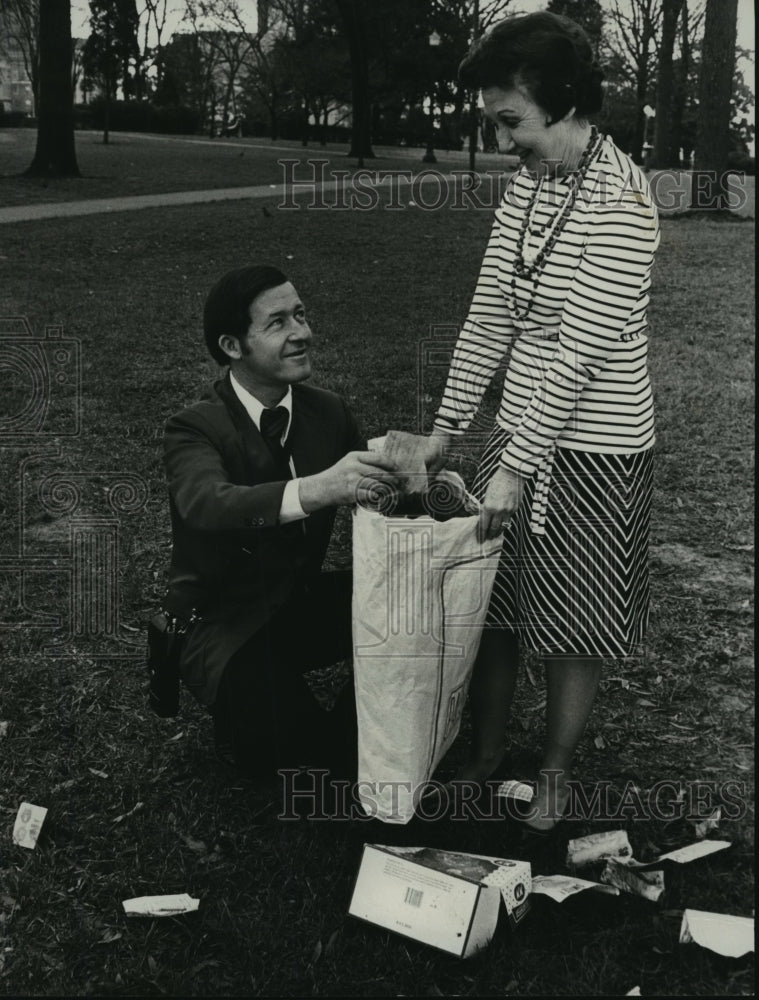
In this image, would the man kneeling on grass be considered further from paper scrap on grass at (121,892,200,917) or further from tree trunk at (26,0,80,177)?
tree trunk at (26,0,80,177)

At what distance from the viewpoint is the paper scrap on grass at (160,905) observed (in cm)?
283

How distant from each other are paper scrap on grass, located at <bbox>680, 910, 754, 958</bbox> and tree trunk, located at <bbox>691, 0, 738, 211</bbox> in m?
15.3

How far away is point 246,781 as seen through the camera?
3.43 m

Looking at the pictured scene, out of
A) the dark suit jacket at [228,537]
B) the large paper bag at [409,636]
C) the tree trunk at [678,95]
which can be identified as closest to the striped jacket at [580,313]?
the large paper bag at [409,636]

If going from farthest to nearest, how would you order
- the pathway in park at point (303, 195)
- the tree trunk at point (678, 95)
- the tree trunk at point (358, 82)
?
the tree trunk at point (358, 82), the tree trunk at point (678, 95), the pathway in park at point (303, 195)

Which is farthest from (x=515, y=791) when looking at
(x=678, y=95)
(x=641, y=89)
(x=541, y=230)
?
(x=641, y=89)

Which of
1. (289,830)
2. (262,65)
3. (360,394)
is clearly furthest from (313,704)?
(262,65)

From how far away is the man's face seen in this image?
3059 mm

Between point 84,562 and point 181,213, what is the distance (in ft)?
38.4

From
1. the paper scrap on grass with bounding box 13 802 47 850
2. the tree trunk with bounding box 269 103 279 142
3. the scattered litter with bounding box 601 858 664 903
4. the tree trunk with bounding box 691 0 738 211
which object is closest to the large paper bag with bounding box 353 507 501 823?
the scattered litter with bounding box 601 858 664 903

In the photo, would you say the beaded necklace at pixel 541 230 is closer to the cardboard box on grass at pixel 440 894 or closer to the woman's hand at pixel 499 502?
the woman's hand at pixel 499 502

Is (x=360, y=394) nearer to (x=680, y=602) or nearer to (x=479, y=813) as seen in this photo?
(x=680, y=602)

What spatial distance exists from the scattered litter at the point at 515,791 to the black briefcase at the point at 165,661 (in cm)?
98

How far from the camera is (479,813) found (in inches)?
127
